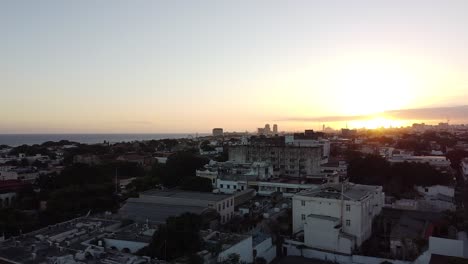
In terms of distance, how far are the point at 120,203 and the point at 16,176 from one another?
679 inches

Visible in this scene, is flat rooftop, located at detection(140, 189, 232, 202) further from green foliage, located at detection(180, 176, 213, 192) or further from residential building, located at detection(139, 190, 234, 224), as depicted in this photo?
green foliage, located at detection(180, 176, 213, 192)

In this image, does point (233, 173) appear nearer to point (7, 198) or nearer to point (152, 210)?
point (152, 210)

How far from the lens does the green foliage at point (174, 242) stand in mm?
15531

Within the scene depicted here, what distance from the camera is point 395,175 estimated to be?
1307 inches

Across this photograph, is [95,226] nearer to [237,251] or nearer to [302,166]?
[237,251]

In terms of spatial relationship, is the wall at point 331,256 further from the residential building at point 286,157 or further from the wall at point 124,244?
the residential building at point 286,157

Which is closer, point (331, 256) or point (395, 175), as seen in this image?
point (331, 256)

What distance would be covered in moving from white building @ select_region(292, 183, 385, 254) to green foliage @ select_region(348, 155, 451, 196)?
1028 centimetres

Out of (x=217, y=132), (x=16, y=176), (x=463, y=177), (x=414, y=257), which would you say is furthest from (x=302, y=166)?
(x=217, y=132)

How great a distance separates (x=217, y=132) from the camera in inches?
7569

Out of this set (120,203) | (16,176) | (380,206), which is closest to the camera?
(380,206)

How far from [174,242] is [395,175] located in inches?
918

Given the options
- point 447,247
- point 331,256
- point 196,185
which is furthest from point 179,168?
point 447,247

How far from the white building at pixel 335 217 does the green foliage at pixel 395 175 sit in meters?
10.3
